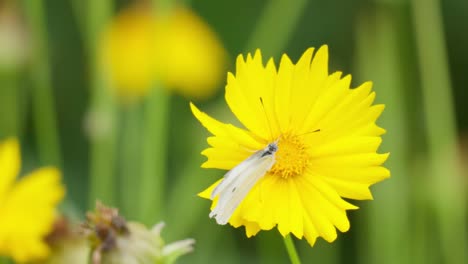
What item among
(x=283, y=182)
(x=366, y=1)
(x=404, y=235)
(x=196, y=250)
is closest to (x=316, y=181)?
(x=283, y=182)

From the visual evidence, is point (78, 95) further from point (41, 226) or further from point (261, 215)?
point (261, 215)

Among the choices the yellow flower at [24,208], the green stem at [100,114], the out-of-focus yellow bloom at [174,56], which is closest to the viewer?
the yellow flower at [24,208]

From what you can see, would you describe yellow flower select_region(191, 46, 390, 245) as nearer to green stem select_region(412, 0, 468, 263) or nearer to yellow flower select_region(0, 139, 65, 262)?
yellow flower select_region(0, 139, 65, 262)

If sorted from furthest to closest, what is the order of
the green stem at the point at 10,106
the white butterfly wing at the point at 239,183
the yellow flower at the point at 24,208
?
the green stem at the point at 10,106 → the yellow flower at the point at 24,208 → the white butterfly wing at the point at 239,183

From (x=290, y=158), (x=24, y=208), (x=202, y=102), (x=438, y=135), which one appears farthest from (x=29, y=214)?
(x=202, y=102)

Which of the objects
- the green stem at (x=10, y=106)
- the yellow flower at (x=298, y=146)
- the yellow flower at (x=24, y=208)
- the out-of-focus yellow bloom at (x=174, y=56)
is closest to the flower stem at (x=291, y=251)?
the yellow flower at (x=298, y=146)

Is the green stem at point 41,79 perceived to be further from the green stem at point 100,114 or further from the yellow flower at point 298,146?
the yellow flower at point 298,146

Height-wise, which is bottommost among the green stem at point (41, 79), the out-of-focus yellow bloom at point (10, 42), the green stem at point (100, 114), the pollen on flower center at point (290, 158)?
the pollen on flower center at point (290, 158)
